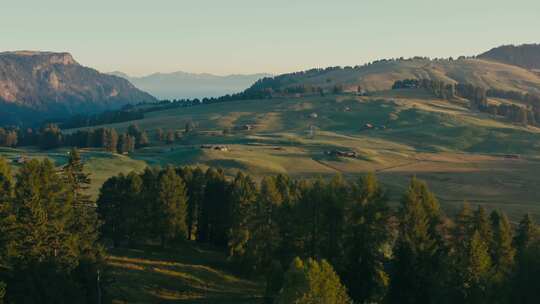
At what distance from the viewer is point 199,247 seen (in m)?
74.0

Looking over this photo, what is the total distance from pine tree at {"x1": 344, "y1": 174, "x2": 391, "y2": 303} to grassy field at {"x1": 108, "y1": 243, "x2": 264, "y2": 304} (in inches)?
358

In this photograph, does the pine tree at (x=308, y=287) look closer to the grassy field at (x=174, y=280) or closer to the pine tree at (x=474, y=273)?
the pine tree at (x=474, y=273)

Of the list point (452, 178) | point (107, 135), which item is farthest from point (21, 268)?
point (107, 135)

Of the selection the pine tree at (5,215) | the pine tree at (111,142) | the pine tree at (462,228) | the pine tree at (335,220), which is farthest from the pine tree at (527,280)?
the pine tree at (111,142)

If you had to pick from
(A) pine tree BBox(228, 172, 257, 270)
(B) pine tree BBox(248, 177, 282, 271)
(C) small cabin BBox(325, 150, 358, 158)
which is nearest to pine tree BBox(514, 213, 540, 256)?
(B) pine tree BBox(248, 177, 282, 271)

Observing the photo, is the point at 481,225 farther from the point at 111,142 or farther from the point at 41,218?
the point at 111,142

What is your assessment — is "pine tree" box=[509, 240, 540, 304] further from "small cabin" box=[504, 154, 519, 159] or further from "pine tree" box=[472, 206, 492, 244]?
"small cabin" box=[504, 154, 519, 159]

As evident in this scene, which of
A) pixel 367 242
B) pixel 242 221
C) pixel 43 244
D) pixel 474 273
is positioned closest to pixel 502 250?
pixel 474 273

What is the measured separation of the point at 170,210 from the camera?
67.1 meters

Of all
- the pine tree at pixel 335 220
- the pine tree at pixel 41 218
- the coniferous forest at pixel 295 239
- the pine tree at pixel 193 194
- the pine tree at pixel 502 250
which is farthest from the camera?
the pine tree at pixel 193 194

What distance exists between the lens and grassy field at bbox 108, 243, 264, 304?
2023 inches

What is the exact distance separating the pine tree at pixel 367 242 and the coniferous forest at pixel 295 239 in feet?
0.30

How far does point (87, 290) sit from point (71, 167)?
14280 millimetres

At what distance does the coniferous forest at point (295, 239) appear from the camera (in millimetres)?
42750
